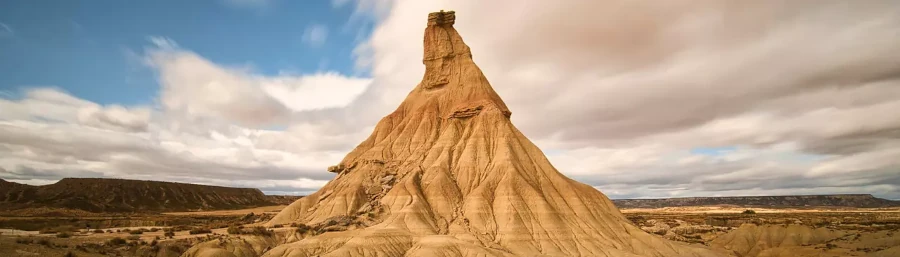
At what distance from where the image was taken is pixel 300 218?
68062 mm

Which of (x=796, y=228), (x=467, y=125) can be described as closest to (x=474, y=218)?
(x=467, y=125)

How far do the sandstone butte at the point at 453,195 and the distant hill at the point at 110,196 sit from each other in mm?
101077

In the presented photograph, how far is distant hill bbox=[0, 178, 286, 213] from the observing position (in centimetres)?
13788

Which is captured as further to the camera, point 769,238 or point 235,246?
point 769,238

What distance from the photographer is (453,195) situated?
210 feet

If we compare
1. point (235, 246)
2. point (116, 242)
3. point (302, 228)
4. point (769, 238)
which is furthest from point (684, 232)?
point (116, 242)

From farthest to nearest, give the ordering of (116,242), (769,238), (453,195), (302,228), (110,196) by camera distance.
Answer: (110,196) < (769,238) < (453,195) < (302,228) < (116,242)

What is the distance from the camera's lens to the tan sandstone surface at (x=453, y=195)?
54.1m

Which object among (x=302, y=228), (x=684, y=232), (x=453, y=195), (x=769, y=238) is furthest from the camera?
(x=684, y=232)

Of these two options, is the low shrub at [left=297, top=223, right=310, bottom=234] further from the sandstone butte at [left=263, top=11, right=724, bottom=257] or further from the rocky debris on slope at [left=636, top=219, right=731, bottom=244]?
the rocky debris on slope at [left=636, top=219, right=731, bottom=244]

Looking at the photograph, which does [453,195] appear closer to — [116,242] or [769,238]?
[116,242]

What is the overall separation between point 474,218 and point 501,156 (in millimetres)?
11445

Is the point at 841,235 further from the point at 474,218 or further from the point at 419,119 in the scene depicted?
the point at 419,119

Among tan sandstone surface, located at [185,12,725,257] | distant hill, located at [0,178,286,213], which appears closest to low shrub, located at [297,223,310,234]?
tan sandstone surface, located at [185,12,725,257]
